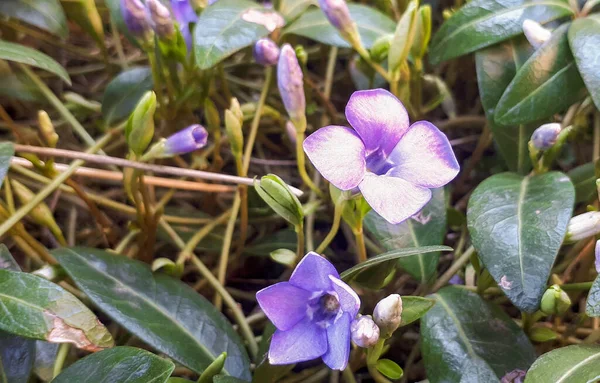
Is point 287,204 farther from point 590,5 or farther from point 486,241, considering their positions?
point 590,5

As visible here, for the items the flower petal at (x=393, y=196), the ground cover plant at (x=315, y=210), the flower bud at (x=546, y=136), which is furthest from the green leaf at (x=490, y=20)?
the flower petal at (x=393, y=196)

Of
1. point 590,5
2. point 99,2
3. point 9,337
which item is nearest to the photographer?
point 9,337

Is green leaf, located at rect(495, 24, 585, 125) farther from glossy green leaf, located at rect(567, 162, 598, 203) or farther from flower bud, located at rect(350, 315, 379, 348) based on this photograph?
flower bud, located at rect(350, 315, 379, 348)

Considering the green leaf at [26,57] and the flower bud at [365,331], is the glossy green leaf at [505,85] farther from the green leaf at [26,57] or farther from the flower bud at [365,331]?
the green leaf at [26,57]

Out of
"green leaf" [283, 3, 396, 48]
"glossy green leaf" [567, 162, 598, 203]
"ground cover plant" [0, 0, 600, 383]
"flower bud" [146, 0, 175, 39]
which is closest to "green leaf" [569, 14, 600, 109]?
"ground cover plant" [0, 0, 600, 383]

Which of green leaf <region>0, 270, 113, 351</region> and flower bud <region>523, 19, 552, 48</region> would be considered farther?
flower bud <region>523, 19, 552, 48</region>

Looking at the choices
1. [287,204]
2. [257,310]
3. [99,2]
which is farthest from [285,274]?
[99,2]
